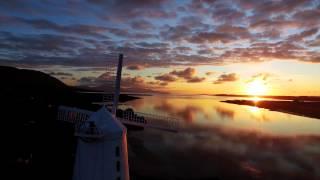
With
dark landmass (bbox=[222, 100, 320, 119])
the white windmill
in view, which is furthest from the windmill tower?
dark landmass (bbox=[222, 100, 320, 119])

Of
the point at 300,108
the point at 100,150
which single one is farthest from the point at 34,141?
the point at 300,108

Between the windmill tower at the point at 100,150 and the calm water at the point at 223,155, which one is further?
the calm water at the point at 223,155

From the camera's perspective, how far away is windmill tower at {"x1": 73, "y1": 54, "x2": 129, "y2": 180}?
15.8m

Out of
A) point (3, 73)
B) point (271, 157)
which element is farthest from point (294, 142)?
point (3, 73)

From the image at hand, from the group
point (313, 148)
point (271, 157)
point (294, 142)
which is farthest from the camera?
point (294, 142)

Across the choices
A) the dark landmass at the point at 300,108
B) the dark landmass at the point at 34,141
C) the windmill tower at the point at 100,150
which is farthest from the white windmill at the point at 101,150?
the dark landmass at the point at 300,108

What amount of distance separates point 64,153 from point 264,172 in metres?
19.8

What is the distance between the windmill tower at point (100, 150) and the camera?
15.8m

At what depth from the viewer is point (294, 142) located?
46312mm

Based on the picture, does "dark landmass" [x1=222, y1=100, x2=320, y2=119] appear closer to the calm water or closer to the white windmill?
the calm water

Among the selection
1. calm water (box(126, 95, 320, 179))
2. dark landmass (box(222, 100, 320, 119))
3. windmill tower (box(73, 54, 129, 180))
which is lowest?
calm water (box(126, 95, 320, 179))

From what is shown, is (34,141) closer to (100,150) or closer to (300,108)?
(100,150)

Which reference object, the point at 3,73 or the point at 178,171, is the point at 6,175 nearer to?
the point at 178,171

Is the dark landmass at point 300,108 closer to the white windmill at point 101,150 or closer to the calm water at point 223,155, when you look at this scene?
the calm water at point 223,155
